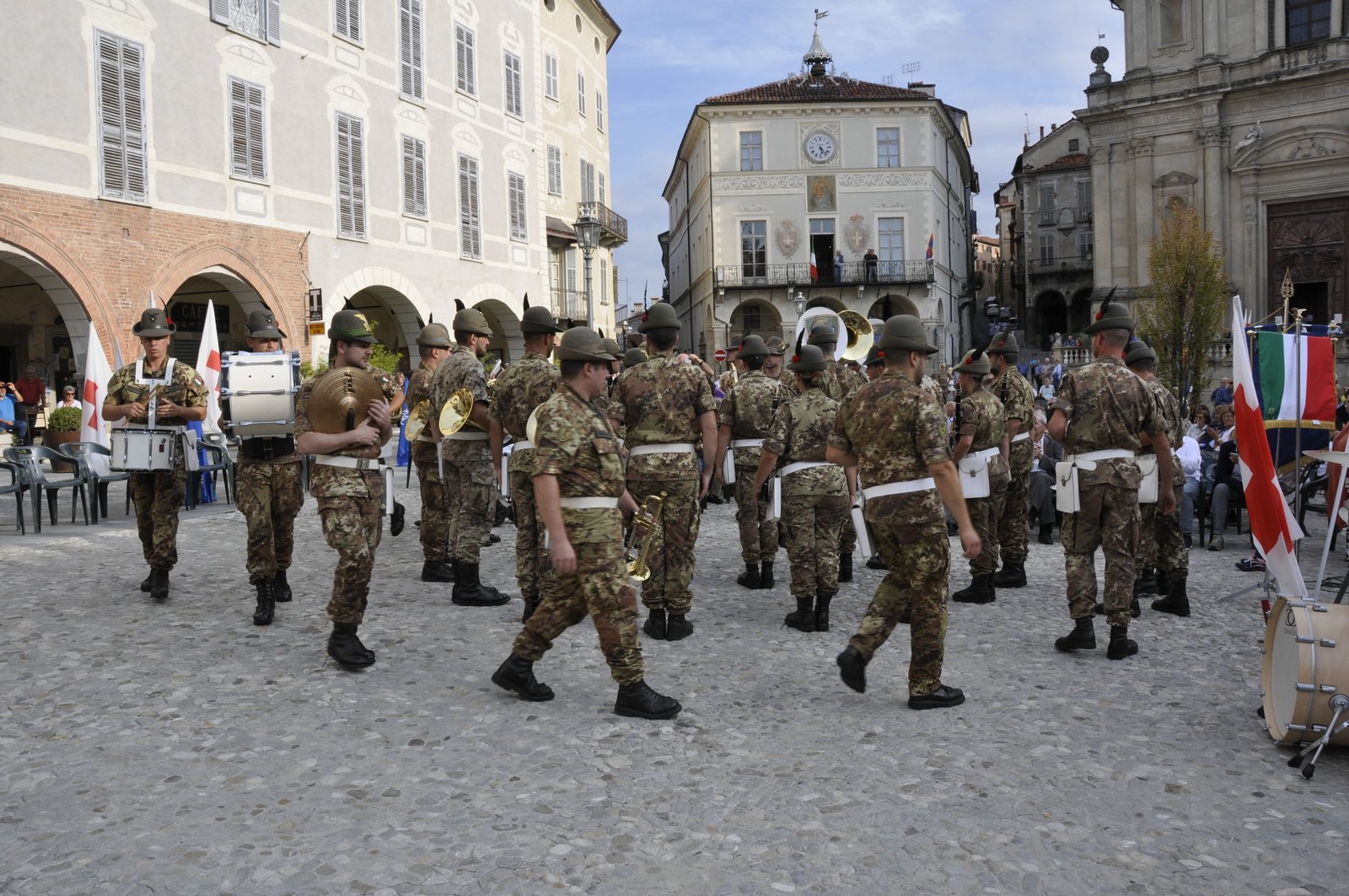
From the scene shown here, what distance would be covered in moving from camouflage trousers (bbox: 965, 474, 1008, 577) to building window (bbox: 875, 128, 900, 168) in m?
42.3

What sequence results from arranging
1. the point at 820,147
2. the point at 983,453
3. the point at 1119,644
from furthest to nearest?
1. the point at 820,147
2. the point at 983,453
3. the point at 1119,644

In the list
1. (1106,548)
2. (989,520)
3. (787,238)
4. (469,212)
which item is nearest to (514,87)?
(469,212)

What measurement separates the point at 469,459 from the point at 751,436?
2268mm

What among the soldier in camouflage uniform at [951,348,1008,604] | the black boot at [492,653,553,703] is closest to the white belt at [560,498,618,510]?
the black boot at [492,653,553,703]

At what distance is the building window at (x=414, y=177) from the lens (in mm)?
24156

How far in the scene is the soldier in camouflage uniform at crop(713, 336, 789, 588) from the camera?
8.29 metres

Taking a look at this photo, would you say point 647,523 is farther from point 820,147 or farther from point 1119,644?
point 820,147

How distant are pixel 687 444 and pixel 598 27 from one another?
36.9 m

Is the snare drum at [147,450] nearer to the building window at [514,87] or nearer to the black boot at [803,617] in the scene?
the black boot at [803,617]

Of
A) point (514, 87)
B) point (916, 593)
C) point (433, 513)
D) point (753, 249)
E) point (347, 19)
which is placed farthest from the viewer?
point (753, 249)

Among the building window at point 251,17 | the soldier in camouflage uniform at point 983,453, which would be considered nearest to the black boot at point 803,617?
the soldier in camouflage uniform at point 983,453

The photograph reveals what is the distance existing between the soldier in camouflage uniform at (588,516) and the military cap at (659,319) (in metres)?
1.57

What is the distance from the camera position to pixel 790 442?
24.1ft

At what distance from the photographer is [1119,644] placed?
6.30 m
